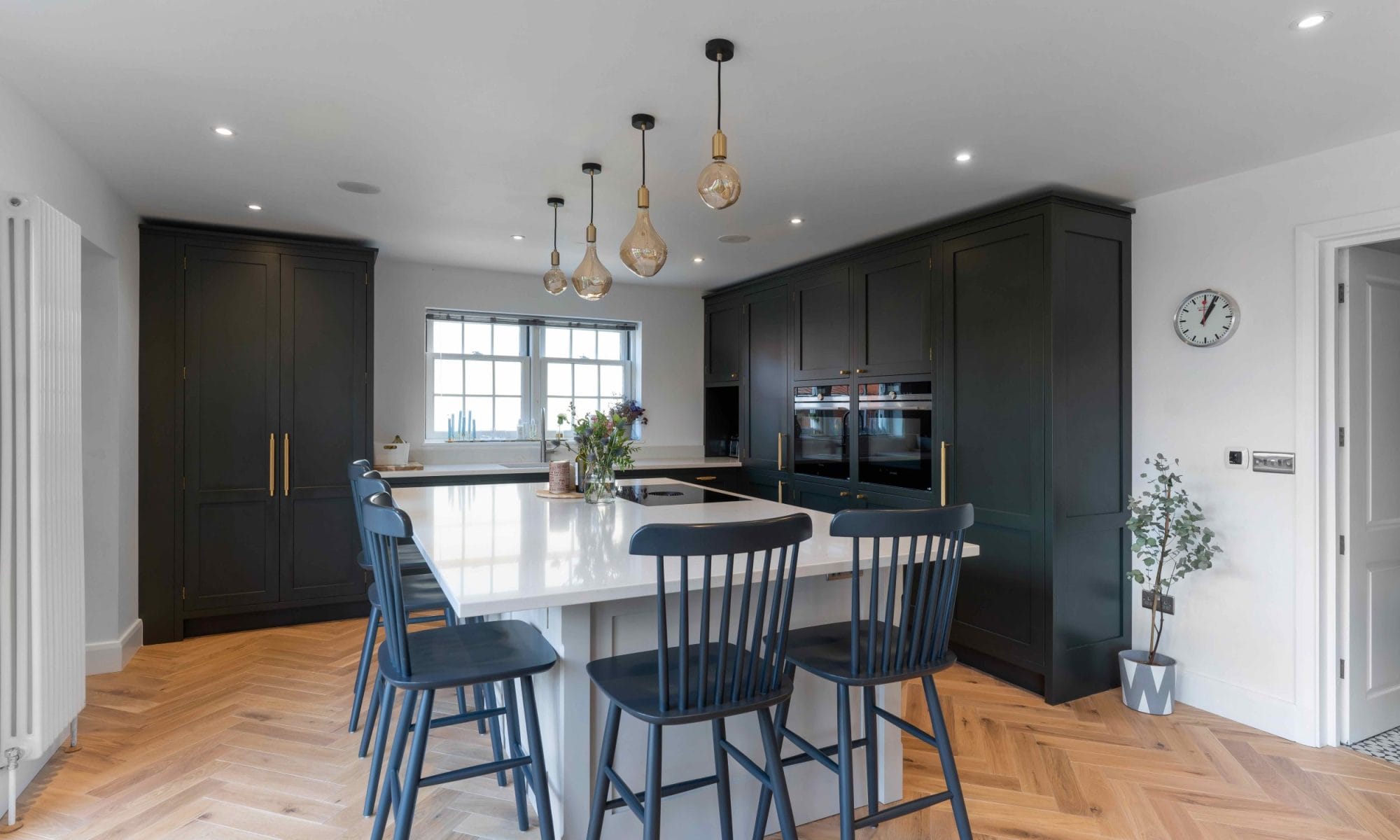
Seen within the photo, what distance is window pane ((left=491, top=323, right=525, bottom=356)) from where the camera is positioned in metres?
5.71

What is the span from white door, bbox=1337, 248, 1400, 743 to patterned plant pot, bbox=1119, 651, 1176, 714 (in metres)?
0.61

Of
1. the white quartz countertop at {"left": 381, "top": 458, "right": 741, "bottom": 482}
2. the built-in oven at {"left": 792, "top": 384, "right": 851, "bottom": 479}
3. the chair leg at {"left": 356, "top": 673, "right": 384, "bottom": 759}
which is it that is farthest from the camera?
the white quartz countertop at {"left": 381, "top": 458, "right": 741, "bottom": 482}

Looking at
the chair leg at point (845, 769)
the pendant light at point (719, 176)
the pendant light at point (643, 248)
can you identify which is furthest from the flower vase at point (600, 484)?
the chair leg at point (845, 769)

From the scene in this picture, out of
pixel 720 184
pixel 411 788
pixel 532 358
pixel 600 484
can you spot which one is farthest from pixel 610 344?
pixel 411 788

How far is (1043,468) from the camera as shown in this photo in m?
3.39

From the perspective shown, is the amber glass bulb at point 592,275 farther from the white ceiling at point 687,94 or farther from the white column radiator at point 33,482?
the white column radiator at point 33,482

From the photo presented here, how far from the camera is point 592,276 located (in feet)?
9.46

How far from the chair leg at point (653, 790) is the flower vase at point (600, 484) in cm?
157

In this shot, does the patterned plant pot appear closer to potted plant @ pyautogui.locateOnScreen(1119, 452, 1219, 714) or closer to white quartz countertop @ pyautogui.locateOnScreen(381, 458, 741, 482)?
potted plant @ pyautogui.locateOnScreen(1119, 452, 1219, 714)

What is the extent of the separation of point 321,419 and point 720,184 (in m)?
3.44

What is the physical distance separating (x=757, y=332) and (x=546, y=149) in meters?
2.85

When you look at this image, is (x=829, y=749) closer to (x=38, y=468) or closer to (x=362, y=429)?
(x=38, y=468)

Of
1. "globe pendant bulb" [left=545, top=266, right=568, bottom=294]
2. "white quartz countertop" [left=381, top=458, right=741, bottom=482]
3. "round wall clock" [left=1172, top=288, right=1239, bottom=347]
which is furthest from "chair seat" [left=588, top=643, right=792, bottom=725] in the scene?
"white quartz countertop" [left=381, top=458, right=741, bottom=482]

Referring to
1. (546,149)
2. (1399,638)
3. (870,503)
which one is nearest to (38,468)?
(546,149)
